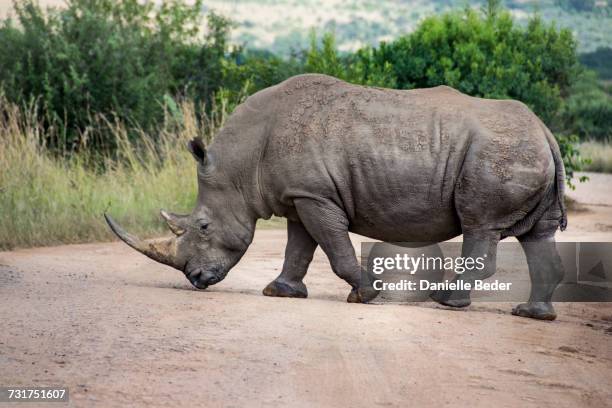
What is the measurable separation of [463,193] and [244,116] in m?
1.78

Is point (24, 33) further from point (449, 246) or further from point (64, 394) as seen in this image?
point (64, 394)

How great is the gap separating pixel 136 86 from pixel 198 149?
8550mm

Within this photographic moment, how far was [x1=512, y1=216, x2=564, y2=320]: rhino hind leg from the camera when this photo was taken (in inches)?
310

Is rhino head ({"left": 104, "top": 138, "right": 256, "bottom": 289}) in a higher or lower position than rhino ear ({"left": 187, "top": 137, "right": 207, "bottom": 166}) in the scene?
lower

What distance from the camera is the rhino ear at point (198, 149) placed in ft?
26.7

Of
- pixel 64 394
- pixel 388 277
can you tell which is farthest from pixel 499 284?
pixel 64 394

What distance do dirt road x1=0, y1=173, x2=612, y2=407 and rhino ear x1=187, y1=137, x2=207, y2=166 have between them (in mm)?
1004

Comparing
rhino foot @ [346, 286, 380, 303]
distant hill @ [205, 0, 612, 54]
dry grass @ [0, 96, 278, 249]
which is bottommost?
distant hill @ [205, 0, 612, 54]

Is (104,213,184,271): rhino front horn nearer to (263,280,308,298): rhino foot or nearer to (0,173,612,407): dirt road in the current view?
(0,173,612,407): dirt road

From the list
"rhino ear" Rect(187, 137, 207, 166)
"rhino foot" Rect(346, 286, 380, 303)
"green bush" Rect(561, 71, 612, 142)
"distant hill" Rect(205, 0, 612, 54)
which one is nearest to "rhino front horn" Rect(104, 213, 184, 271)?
"rhino ear" Rect(187, 137, 207, 166)

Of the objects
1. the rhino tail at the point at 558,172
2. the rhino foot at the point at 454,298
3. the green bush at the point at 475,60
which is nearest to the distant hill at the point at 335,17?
the green bush at the point at 475,60

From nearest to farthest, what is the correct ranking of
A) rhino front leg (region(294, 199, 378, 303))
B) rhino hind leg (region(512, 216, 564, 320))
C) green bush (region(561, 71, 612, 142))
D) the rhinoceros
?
the rhinoceros
rhino front leg (region(294, 199, 378, 303))
rhino hind leg (region(512, 216, 564, 320))
green bush (region(561, 71, 612, 142))

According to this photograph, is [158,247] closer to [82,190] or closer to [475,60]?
[82,190]

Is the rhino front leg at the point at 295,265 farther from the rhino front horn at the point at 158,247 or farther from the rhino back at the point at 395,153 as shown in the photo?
the rhino front horn at the point at 158,247
